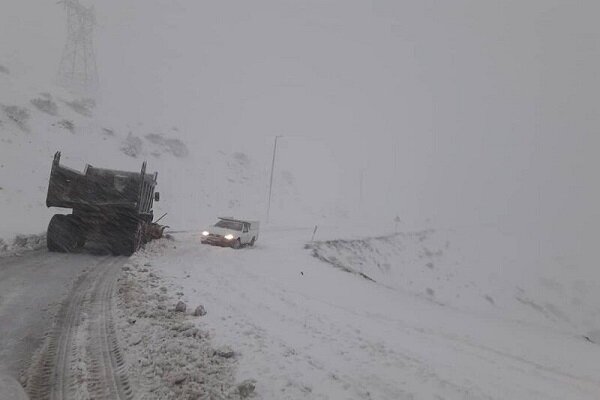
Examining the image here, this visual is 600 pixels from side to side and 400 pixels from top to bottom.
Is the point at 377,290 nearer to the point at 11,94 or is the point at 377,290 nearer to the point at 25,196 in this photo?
the point at 25,196

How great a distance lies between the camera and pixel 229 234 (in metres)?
19.7

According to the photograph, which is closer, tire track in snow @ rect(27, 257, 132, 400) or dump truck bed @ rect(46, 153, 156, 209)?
tire track in snow @ rect(27, 257, 132, 400)

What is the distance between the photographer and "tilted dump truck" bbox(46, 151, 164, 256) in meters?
13.1

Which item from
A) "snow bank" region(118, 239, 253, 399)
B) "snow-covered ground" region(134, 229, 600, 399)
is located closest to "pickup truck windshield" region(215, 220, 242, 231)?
"snow-covered ground" region(134, 229, 600, 399)

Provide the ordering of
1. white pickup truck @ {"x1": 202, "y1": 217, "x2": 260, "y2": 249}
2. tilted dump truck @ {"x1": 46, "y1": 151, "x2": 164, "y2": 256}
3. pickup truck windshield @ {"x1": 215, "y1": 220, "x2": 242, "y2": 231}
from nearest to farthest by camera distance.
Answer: tilted dump truck @ {"x1": 46, "y1": 151, "x2": 164, "y2": 256} < white pickup truck @ {"x1": 202, "y1": 217, "x2": 260, "y2": 249} < pickup truck windshield @ {"x1": 215, "y1": 220, "x2": 242, "y2": 231}

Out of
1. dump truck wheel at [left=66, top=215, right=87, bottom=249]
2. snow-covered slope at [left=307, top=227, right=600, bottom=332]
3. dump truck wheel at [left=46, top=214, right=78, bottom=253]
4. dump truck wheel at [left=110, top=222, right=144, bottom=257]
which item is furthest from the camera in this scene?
snow-covered slope at [left=307, top=227, right=600, bottom=332]

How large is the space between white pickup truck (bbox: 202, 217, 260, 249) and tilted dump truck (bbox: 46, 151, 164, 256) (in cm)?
571

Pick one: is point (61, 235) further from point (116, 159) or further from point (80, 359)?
point (116, 159)

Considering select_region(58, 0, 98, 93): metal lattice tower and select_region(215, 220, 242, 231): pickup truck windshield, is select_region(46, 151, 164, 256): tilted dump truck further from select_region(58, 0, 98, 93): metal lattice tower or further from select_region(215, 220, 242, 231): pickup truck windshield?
select_region(58, 0, 98, 93): metal lattice tower

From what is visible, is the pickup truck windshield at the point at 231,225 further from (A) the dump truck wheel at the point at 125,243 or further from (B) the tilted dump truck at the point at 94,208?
(A) the dump truck wheel at the point at 125,243

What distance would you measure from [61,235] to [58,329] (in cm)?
856

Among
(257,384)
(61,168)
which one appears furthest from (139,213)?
(257,384)

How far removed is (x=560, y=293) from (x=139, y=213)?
4452cm

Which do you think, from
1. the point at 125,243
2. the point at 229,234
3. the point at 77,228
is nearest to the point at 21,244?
the point at 77,228
